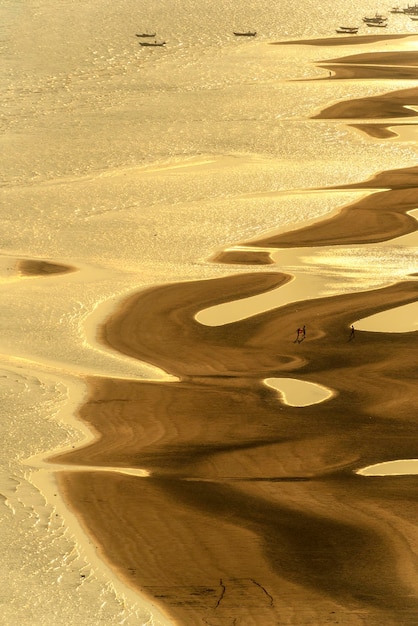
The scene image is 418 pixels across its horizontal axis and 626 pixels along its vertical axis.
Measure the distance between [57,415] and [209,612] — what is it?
631 centimetres

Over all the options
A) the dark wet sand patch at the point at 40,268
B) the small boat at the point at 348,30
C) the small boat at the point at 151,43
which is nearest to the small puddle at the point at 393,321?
the dark wet sand patch at the point at 40,268

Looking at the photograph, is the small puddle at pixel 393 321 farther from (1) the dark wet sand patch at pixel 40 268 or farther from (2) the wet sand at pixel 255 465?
(1) the dark wet sand patch at pixel 40 268

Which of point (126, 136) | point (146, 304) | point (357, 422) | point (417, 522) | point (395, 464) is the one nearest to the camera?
point (417, 522)

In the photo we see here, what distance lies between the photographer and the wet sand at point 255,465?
50.3ft

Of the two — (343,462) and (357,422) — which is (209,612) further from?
(357,422)

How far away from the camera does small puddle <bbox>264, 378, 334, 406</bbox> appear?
21.1 m

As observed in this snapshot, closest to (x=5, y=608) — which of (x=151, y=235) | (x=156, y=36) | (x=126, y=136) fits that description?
(x=151, y=235)

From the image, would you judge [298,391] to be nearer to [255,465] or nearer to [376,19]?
[255,465]

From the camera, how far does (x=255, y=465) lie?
60.7 ft

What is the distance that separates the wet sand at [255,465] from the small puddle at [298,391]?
21cm

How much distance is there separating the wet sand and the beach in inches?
1.6

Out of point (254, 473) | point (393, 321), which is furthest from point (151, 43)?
point (254, 473)

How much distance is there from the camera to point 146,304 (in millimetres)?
26094

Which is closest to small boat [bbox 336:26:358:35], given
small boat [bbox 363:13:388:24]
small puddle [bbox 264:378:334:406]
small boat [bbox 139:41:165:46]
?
small boat [bbox 363:13:388:24]
